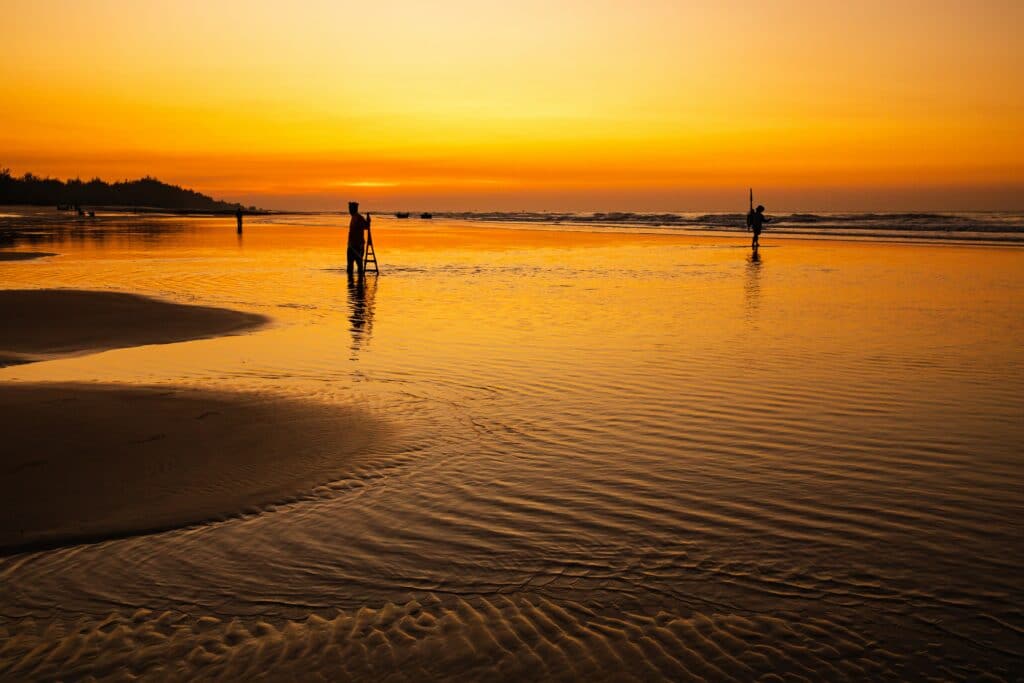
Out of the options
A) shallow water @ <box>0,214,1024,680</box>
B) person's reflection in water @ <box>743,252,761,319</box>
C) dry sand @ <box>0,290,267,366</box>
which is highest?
person's reflection in water @ <box>743,252,761,319</box>

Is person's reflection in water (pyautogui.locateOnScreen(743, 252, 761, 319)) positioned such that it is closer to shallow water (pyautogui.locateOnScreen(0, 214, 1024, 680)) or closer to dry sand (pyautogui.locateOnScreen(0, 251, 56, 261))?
shallow water (pyautogui.locateOnScreen(0, 214, 1024, 680))

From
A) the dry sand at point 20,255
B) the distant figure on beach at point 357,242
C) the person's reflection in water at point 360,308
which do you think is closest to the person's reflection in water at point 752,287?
the person's reflection in water at point 360,308

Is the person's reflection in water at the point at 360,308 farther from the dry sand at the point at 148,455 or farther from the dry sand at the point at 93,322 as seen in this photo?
the dry sand at the point at 148,455

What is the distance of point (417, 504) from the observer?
6957 millimetres

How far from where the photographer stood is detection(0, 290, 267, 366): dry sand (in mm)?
14617

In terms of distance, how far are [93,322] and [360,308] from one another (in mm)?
5958

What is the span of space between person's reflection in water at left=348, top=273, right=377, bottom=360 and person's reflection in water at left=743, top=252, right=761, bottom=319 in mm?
8581

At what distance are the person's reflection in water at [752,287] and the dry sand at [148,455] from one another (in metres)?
12.3

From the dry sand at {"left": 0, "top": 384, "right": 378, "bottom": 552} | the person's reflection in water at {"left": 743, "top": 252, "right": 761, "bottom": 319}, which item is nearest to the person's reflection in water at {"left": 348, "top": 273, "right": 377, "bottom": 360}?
the dry sand at {"left": 0, "top": 384, "right": 378, "bottom": 552}

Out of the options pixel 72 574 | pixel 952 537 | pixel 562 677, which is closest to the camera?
pixel 562 677

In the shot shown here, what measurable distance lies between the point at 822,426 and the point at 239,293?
18.5m

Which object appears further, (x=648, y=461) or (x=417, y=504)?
(x=648, y=461)

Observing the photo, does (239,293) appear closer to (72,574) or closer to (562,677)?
(72,574)

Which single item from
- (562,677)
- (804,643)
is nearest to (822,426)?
(804,643)
